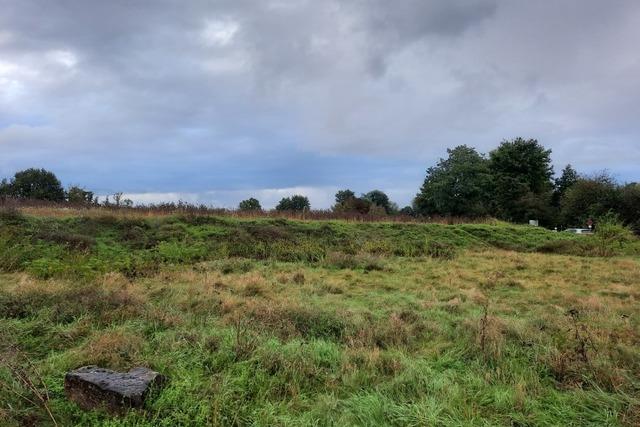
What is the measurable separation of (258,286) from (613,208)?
122 feet

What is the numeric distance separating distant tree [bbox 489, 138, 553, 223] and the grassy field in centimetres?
3535

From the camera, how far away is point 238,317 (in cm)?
596

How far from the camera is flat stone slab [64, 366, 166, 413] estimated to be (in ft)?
11.7

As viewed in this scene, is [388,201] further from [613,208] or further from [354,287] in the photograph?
[354,287]

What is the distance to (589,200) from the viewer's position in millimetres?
39125

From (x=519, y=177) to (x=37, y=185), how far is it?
1953 inches

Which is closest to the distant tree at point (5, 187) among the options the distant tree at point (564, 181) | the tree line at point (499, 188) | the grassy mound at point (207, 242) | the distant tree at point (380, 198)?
the tree line at point (499, 188)

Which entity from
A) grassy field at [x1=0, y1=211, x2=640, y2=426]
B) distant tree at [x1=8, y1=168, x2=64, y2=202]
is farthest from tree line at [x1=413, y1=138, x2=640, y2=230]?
distant tree at [x1=8, y1=168, x2=64, y2=202]

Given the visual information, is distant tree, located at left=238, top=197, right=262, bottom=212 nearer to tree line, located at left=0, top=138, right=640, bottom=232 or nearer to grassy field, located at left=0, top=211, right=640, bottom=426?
tree line, located at left=0, top=138, right=640, bottom=232

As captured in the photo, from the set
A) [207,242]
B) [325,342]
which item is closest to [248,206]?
[207,242]

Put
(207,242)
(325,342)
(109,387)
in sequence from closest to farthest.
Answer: (109,387) → (325,342) → (207,242)

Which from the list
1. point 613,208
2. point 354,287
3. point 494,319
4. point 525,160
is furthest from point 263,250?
point 525,160

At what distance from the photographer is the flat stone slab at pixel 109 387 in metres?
3.57

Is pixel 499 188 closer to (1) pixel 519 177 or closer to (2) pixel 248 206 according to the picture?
(1) pixel 519 177
